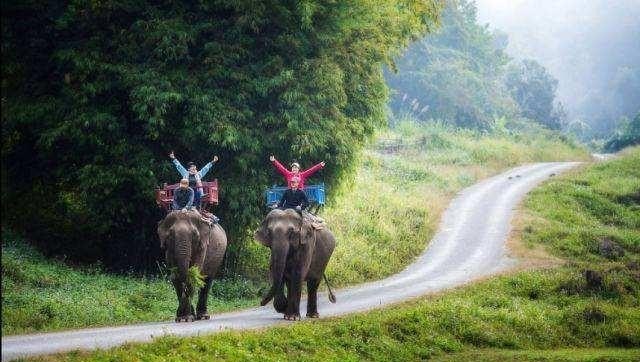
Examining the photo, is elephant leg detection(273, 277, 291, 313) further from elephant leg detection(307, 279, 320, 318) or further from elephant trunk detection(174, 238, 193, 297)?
elephant trunk detection(174, 238, 193, 297)

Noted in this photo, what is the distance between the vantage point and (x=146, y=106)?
2166 cm

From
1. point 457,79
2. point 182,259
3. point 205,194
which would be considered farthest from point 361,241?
point 457,79

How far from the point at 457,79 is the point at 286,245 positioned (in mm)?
62071

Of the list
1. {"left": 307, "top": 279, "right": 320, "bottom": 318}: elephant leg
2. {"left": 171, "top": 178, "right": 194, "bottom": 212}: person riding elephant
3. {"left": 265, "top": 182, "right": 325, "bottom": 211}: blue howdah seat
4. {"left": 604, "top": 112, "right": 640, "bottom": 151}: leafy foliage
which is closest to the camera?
{"left": 171, "top": 178, "right": 194, "bottom": 212}: person riding elephant

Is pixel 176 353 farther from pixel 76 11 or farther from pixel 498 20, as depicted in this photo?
pixel 498 20

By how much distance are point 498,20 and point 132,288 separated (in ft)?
482

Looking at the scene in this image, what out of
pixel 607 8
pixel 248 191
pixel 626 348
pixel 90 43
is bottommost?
pixel 626 348

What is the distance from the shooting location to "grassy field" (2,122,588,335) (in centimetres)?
1823

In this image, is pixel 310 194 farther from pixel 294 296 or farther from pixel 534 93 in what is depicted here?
pixel 534 93

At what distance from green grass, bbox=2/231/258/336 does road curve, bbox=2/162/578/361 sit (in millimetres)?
1362

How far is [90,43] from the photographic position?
885 inches

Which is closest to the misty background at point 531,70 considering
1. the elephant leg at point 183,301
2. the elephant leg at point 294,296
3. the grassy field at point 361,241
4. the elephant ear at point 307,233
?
the grassy field at point 361,241

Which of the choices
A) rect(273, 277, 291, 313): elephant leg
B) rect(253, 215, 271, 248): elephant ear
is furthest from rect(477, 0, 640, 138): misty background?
rect(253, 215, 271, 248): elephant ear

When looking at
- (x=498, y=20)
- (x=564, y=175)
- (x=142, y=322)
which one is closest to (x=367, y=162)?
(x=564, y=175)
